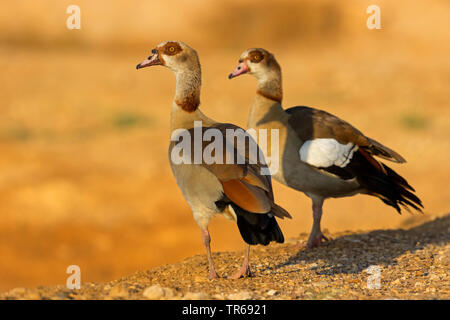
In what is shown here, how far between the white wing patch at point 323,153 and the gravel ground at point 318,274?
37.0 inches

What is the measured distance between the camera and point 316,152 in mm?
6422

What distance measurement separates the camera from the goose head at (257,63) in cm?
684

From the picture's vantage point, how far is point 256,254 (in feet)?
21.9

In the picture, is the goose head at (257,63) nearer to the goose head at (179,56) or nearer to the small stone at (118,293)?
the goose head at (179,56)

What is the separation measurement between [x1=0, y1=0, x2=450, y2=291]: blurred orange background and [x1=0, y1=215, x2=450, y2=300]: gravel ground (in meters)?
2.10

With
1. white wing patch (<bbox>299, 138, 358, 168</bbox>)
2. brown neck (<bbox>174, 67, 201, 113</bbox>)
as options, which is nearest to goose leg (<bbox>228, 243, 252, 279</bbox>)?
brown neck (<bbox>174, 67, 201, 113</bbox>)

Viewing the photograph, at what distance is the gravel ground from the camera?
436 cm

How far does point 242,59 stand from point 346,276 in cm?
262

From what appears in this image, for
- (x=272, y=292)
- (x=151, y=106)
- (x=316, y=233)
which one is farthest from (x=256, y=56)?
(x=151, y=106)

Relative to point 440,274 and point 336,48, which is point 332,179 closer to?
point 440,274

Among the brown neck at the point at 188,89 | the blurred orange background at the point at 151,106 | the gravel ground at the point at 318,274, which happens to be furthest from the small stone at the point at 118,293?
the blurred orange background at the point at 151,106

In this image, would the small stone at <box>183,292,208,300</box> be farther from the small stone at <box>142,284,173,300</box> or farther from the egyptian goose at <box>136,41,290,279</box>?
the egyptian goose at <box>136,41,290,279</box>

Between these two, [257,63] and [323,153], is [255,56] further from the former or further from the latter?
[323,153]

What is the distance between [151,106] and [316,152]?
11721mm
